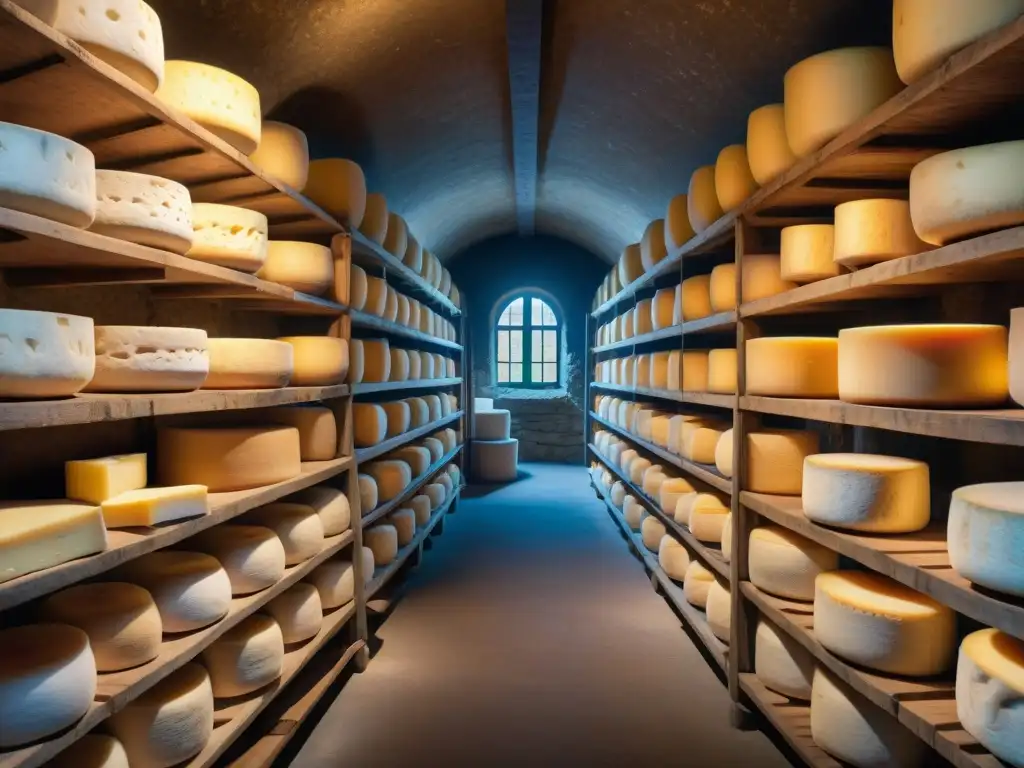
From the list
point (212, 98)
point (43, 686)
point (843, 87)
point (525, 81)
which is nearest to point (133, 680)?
point (43, 686)

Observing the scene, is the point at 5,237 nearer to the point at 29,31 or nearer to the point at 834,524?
the point at 29,31

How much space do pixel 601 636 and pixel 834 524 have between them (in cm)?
168

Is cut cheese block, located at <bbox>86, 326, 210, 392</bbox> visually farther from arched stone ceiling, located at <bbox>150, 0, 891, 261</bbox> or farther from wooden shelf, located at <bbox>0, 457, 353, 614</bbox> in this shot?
arched stone ceiling, located at <bbox>150, 0, 891, 261</bbox>

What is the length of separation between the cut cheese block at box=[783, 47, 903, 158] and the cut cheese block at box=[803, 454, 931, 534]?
918 mm

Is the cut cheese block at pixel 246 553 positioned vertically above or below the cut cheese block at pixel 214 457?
below

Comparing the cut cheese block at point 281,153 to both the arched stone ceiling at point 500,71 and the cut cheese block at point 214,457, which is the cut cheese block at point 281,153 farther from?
the cut cheese block at point 214,457

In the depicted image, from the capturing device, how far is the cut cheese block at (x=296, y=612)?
8.22 feet

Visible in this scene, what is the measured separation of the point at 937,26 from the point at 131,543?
6.48 ft

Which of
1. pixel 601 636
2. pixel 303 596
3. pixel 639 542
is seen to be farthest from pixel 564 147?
pixel 303 596

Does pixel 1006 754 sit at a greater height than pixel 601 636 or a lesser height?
greater

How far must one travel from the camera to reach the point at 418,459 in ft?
15.0

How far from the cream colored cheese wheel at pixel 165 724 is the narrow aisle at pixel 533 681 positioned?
1.95 ft

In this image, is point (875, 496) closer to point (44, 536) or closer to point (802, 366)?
point (802, 366)

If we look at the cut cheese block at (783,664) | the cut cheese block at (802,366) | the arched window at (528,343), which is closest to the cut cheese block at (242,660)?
the cut cheese block at (783,664)
